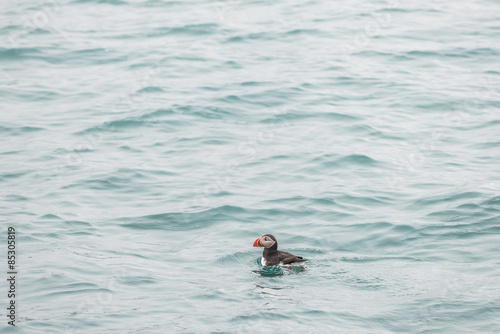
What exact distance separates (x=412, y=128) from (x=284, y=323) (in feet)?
34.3

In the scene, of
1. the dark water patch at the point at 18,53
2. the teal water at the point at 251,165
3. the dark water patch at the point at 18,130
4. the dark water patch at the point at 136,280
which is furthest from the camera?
the dark water patch at the point at 18,53

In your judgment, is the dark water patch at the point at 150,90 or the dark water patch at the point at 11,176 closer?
the dark water patch at the point at 11,176

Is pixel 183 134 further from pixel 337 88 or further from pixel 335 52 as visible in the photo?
pixel 335 52

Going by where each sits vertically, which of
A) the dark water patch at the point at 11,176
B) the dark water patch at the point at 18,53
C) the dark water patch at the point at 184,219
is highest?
the dark water patch at the point at 18,53

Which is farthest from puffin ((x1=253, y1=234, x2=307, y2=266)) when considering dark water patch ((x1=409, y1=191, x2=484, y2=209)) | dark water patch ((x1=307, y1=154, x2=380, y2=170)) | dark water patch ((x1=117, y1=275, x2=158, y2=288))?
dark water patch ((x1=307, y1=154, x2=380, y2=170))

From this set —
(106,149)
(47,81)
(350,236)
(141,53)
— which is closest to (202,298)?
(350,236)

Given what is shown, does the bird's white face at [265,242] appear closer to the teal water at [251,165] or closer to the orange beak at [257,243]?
the orange beak at [257,243]

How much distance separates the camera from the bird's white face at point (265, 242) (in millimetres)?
13680

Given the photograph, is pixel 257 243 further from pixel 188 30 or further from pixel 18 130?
pixel 188 30

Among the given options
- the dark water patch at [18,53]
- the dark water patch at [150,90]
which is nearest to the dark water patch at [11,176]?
the dark water patch at [150,90]

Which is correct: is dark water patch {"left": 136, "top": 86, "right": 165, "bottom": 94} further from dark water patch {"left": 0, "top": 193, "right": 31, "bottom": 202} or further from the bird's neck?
the bird's neck

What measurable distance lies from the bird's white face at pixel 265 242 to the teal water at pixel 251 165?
0.37 m

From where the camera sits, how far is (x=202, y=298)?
11844 mm

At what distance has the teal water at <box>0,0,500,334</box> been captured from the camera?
1177 centimetres
